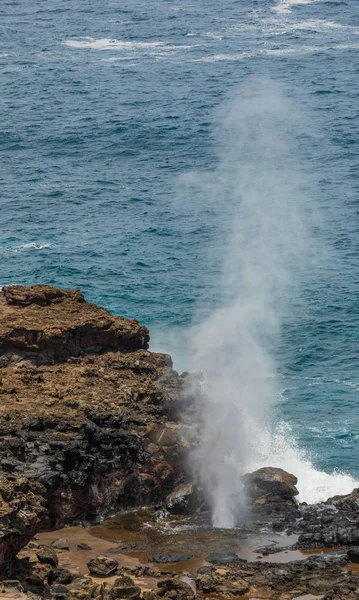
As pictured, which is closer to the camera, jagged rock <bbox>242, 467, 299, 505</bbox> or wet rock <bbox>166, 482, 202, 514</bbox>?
wet rock <bbox>166, 482, 202, 514</bbox>

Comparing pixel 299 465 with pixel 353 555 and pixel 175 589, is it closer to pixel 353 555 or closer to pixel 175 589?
pixel 353 555

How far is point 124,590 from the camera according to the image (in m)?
41.6

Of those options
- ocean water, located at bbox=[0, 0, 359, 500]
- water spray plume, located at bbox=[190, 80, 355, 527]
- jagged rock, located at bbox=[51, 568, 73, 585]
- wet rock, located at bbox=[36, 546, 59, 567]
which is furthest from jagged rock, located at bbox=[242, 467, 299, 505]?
jagged rock, located at bbox=[51, 568, 73, 585]

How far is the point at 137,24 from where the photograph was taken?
17675 cm

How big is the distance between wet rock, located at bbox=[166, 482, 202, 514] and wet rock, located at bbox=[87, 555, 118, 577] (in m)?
8.60

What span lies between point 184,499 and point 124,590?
12299mm

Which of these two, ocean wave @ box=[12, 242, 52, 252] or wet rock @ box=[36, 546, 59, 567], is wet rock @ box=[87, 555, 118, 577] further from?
ocean wave @ box=[12, 242, 52, 252]

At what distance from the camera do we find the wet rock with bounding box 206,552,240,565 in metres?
47.1

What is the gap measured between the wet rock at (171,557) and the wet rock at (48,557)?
15.9ft

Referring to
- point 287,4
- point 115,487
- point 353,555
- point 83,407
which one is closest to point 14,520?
point 115,487

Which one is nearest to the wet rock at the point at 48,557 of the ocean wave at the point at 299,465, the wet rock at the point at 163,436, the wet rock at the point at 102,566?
the wet rock at the point at 102,566

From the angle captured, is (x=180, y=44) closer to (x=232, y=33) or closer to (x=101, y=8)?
(x=232, y=33)

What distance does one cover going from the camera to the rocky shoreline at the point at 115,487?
43219mm

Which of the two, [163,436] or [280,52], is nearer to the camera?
[163,436]
